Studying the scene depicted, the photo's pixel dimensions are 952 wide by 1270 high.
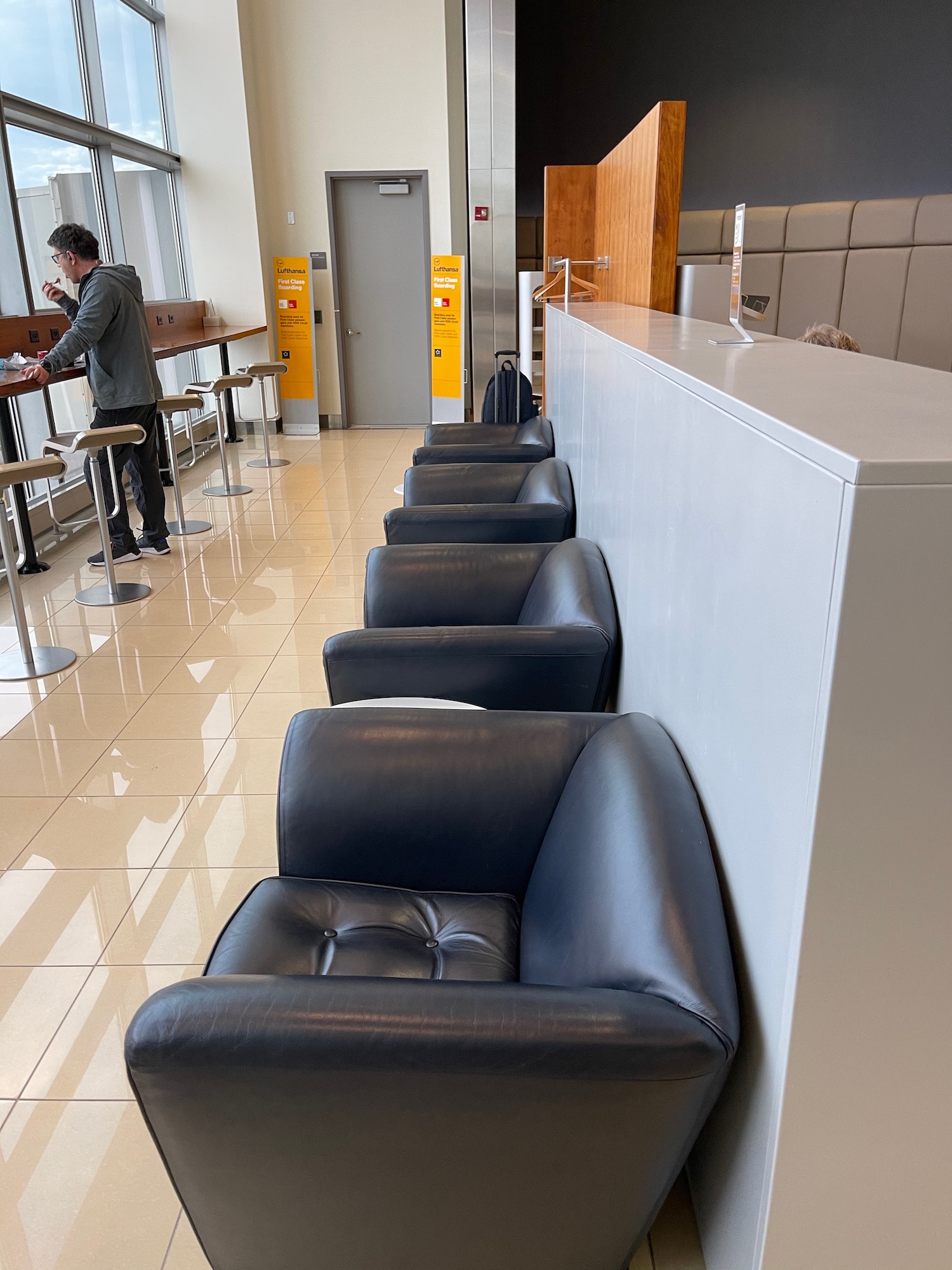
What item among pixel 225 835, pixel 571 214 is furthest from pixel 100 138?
pixel 225 835

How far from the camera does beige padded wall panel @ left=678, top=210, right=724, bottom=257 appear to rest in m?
7.20

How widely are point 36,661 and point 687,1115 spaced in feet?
11.7

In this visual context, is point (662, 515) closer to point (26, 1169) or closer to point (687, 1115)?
point (687, 1115)

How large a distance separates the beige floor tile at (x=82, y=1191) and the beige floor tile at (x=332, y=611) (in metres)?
2.71

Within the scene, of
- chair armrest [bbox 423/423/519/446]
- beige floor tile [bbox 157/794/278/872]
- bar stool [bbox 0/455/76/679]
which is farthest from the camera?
chair armrest [bbox 423/423/519/446]

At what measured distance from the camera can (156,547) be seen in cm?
549

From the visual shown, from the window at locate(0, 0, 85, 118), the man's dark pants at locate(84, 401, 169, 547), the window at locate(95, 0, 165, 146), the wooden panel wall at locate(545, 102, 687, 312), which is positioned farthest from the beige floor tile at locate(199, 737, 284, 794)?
the window at locate(95, 0, 165, 146)

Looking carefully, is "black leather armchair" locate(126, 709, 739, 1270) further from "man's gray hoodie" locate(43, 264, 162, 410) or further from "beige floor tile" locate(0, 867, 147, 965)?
"man's gray hoodie" locate(43, 264, 162, 410)

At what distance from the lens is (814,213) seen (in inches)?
270

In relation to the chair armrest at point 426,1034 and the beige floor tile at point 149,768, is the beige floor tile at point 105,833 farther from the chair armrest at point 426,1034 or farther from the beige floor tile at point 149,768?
the chair armrest at point 426,1034

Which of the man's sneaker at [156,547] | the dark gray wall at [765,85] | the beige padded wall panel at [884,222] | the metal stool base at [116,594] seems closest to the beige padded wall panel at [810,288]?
the beige padded wall panel at [884,222]

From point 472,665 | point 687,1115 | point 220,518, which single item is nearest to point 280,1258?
point 687,1115

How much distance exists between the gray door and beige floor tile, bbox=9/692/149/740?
6.33m

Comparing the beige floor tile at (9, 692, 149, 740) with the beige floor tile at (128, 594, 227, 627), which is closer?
the beige floor tile at (9, 692, 149, 740)
